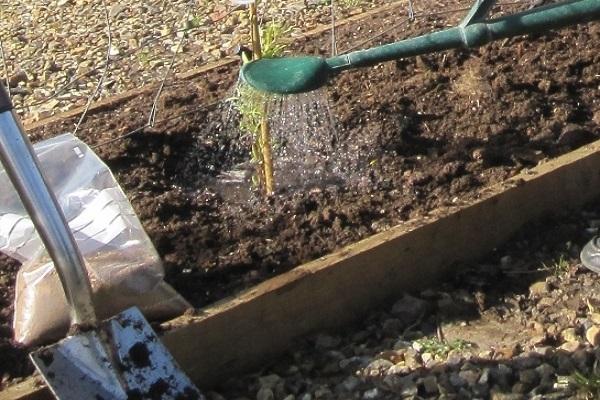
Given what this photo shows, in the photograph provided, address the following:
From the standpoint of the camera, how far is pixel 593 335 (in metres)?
2.96

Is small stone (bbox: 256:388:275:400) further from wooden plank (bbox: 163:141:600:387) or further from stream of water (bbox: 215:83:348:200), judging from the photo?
stream of water (bbox: 215:83:348:200)

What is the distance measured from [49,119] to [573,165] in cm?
176

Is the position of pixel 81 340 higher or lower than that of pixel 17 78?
higher

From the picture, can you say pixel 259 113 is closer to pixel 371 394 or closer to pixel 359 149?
pixel 359 149

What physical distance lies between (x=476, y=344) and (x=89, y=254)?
3.27 feet

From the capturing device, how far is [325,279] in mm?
3092

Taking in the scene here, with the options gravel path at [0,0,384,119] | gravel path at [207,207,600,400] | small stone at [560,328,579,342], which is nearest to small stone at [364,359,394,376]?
gravel path at [207,207,600,400]

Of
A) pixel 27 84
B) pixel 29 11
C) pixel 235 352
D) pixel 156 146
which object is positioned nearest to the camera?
pixel 235 352

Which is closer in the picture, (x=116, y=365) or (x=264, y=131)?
(x=116, y=365)

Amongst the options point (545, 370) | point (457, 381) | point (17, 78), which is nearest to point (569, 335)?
point (545, 370)

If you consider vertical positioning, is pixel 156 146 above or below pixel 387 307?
above

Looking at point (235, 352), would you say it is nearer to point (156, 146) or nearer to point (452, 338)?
point (452, 338)

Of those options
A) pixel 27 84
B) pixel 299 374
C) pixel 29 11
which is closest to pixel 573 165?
pixel 299 374

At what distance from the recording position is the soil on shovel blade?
10.8 ft
